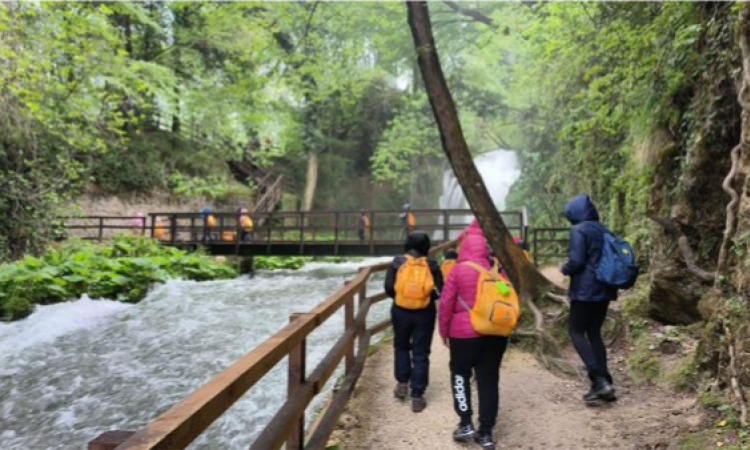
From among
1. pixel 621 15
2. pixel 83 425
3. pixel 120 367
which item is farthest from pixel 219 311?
pixel 621 15

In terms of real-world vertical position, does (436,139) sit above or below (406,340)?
above

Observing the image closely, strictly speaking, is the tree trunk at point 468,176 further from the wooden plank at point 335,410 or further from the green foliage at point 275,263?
the green foliage at point 275,263

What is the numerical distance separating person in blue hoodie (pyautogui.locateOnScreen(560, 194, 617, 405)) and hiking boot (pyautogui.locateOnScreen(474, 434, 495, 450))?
1.22m

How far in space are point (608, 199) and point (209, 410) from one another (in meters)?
12.4

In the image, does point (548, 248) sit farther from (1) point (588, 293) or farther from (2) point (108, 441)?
(2) point (108, 441)

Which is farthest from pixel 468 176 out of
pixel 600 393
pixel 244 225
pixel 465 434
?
pixel 244 225

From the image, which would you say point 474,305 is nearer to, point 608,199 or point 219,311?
point 219,311

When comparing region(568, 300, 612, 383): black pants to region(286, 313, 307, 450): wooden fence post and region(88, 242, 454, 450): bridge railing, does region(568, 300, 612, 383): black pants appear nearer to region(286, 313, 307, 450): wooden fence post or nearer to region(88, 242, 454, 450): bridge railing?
region(88, 242, 454, 450): bridge railing

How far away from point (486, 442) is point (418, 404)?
3.06 ft

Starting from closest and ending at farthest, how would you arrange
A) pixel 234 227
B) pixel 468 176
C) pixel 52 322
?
pixel 468 176, pixel 52 322, pixel 234 227

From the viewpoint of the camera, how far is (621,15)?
777 centimetres

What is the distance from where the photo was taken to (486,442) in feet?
12.6

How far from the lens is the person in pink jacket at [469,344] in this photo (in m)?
3.78

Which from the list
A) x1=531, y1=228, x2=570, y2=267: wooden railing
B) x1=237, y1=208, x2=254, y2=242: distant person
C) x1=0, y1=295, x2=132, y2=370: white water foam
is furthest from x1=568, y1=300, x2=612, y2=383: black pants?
x1=237, y1=208, x2=254, y2=242: distant person
